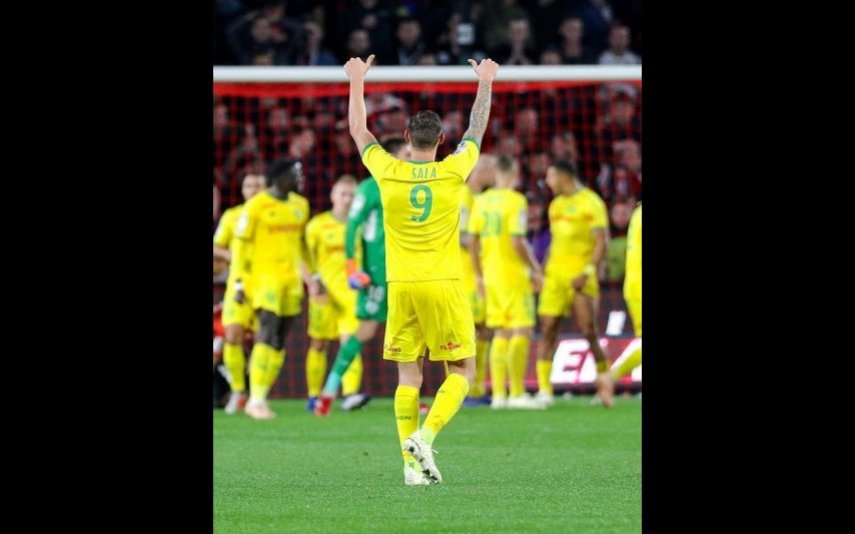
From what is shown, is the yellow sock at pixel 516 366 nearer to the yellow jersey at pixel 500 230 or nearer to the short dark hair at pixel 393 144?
the yellow jersey at pixel 500 230

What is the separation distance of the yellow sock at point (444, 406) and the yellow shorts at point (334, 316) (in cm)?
693

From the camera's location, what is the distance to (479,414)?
15.4 meters

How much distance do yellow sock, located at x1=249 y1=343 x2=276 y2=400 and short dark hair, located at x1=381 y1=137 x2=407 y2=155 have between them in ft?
7.14

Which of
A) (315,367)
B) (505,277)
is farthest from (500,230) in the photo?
(315,367)

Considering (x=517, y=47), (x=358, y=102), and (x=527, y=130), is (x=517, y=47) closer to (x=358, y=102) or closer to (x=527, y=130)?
(x=527, y=130)

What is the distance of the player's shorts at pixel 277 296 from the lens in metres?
15.1

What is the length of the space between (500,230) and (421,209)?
270 inches

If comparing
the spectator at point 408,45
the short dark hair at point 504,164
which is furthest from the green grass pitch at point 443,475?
the spectator at point 408,45

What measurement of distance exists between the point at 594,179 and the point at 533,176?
1055 mm
